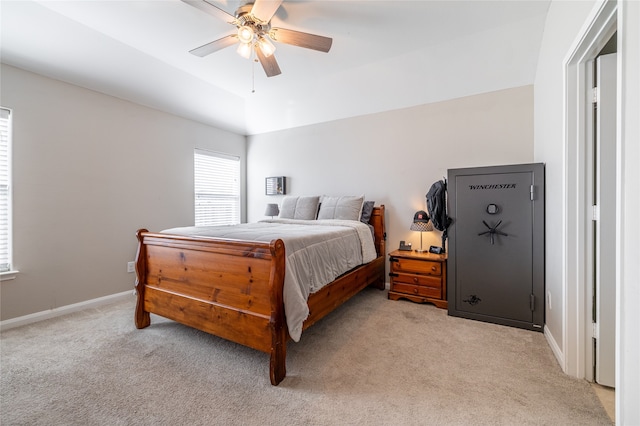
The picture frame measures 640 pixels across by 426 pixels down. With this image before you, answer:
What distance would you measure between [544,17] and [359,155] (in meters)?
2.28

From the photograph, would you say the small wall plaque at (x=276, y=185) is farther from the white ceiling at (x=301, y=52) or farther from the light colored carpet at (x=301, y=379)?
the light colored carpet at (x=301, y=379)

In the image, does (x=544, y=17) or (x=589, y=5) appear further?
(x=544, y=17)

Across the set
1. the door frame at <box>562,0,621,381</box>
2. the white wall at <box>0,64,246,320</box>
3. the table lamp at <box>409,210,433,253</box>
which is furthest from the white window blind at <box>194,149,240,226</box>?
the door frame at <box>562,0,621,381</box>

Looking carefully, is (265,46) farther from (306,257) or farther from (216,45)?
(306,257)


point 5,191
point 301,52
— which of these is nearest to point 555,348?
point 301,52

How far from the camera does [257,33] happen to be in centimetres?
216

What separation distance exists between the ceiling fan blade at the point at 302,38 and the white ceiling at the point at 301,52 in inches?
11.4

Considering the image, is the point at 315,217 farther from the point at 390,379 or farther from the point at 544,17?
the point at 544,17

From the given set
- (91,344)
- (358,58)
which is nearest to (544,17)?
(358,58)

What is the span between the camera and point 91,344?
222cm

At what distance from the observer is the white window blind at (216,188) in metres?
4.39

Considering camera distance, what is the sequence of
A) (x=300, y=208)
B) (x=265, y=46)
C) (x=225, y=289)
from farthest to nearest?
(x=300, y=208) → (x=265, y=46) → (x=225, y=289)

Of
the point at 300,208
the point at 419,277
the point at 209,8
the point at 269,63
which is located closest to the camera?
the point at 209,8

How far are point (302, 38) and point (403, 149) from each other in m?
2.01
